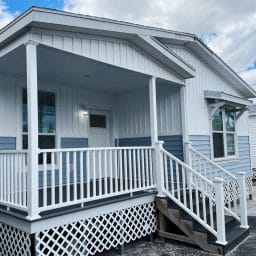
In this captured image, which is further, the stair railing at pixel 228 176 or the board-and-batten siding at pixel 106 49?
the stair railing at pixel 228 176

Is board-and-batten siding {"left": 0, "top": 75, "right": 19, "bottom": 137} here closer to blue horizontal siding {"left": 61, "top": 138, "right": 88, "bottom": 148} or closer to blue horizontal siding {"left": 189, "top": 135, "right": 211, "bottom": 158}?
blue horizontal siding {"left": 61, "top": 138, "right": 88, "bottom": 148}

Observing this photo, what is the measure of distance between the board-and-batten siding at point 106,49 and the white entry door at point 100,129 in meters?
2.33

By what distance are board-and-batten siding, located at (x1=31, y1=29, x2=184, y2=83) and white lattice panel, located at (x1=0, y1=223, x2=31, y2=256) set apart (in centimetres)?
Answer: 279

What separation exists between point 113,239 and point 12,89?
358 centimetres

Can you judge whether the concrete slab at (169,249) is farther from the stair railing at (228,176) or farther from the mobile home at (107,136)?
the stair railing at (228,176)

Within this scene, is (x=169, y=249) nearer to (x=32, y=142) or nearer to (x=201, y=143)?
(x=32, y=142)

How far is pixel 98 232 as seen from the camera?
465cm

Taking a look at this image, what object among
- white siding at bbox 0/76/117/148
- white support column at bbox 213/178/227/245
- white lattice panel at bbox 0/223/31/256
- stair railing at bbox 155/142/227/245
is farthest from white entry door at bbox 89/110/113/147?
white support column at bbox 213/178/227/245

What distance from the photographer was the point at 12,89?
19.0 ft

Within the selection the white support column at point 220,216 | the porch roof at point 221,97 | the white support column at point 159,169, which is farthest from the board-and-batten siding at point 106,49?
the white support column at point 220,216

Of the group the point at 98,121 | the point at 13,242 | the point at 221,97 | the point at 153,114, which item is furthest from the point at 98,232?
the point at 221,97

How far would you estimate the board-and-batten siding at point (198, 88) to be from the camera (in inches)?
284

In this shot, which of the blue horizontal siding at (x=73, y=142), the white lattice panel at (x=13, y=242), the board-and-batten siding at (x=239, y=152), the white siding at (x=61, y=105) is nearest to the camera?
the white lattice panel at (x=13, y=242)

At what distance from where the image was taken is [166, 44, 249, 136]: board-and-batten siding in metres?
7.21
